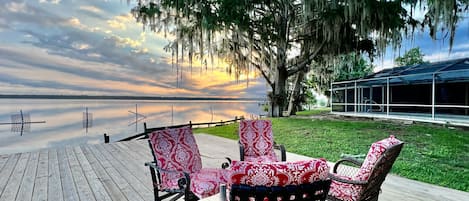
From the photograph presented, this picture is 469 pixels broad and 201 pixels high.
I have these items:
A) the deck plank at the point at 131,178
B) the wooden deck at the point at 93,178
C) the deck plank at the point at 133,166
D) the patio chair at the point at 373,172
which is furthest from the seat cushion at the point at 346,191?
the deck plank at the point at 133,166

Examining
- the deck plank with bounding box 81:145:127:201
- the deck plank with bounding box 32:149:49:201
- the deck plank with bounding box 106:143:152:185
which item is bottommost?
the deck plank with bounding box 32:149:49:201

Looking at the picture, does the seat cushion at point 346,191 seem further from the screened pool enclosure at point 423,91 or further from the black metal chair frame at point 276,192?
the screened pool enclosure at point 423,91

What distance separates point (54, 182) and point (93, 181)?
0.48m

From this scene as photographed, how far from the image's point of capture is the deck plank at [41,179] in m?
2.88

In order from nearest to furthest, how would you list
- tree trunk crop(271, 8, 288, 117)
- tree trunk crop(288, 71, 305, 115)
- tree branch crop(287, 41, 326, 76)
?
tree branch crop(287, 41, 326, 76) → tree trunk crop(271, 8, 288, 117) → tree trunk crop(288, 71, 305, 115)

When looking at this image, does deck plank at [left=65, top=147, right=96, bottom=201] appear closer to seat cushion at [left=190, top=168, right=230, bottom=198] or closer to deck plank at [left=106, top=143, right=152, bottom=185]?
deck plank at [left=106, top=143, right=152, bottom=185]

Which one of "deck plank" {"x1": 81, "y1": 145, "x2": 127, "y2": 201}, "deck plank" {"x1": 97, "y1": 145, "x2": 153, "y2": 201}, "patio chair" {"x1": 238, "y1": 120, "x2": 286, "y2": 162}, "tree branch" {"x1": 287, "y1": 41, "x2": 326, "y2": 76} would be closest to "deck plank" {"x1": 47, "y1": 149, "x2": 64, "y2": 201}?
"deck plank" {"x1": 81, "y1": 145, "x2": 127, "y2": 201}

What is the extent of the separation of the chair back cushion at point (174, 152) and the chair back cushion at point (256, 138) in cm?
89

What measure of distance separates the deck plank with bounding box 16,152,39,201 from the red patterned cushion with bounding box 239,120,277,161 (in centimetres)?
250

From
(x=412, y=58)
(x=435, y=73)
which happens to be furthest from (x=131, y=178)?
(x=412, y=58)

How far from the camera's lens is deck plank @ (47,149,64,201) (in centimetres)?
285

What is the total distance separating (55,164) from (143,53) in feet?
23.2

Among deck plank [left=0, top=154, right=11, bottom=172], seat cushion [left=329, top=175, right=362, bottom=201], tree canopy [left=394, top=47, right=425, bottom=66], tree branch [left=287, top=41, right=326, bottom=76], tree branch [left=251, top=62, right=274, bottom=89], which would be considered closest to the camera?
seat cushion [left=329, top=175, right=362, bottom=201]

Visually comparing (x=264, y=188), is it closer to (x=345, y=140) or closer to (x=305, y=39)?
(x=345, y=140)
